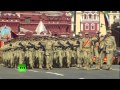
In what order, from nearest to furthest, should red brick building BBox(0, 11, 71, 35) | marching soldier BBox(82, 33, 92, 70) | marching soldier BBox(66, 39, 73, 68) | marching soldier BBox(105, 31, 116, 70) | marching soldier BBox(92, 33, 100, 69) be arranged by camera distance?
marching soldier BBox(105, 31, 116, 70)
marching soldier BBox(82, 33, 92, 70)
marching soldier BBox(92, 33, 100, 69)
red brick building BBox(0, 11, 71, 35)
marching soldier BBox(66, 39, 73, 68)

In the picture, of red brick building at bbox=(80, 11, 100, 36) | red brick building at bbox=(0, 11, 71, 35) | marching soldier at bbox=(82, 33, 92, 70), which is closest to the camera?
red brick building at bbox=(80, 11, 100, 36)

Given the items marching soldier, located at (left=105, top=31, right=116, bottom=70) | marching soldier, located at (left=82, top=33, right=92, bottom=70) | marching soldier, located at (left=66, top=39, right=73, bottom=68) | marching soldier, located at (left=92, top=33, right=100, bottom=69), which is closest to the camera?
marching soldier, located at (left=105, top=31, right=116, bottom=70)

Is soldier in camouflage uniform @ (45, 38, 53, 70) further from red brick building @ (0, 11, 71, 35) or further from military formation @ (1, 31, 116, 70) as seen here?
red brick building @ (0, 11, 71, 35)

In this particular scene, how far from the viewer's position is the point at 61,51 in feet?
56.1

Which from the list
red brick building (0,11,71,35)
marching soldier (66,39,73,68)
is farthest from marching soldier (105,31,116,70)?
red brick building (0,11,71,35)

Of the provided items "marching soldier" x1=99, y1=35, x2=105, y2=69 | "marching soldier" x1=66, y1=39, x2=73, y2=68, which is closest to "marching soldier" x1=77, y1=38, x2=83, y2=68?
"marching soldier" x1=66, y1=39, x2=73, y2=68

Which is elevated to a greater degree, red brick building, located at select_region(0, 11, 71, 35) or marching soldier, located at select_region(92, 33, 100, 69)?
red brick building, located at select_region(0, 11, 71, 35)

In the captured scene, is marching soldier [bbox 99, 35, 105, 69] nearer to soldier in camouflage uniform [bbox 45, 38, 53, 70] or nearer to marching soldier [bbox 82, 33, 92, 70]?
marching soldier [bbox 82, 33, 92, 70]

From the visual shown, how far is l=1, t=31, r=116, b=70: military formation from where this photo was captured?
16203mm

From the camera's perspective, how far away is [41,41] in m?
16.6

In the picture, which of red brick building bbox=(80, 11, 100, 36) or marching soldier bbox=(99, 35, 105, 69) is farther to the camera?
marching soldier bbox=(99, 35, 105, 69)

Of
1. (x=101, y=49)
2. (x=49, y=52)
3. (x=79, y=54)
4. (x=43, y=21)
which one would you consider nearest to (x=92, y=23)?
(x=43, y=21)
